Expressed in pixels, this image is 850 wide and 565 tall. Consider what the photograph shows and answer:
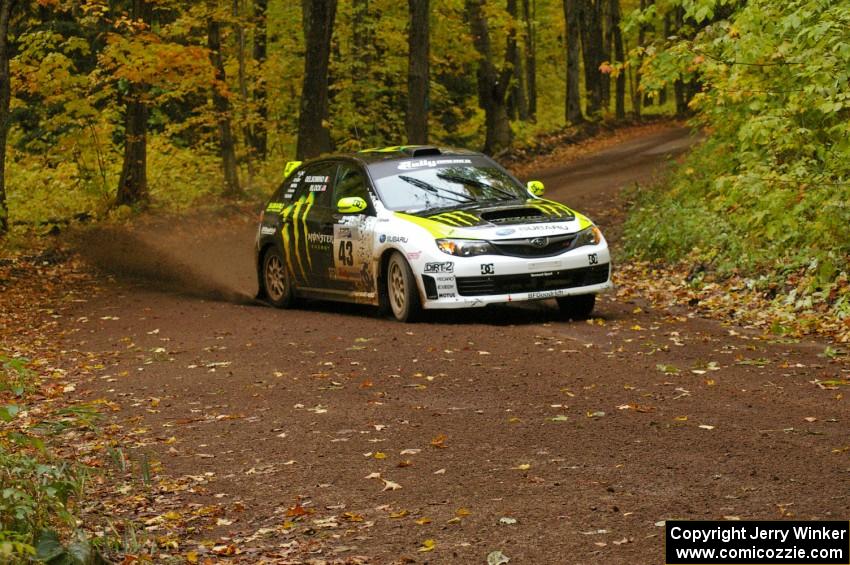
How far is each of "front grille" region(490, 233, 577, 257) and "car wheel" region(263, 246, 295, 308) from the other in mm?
3718

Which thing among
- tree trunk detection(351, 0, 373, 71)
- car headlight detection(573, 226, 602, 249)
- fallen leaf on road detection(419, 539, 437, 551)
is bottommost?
fallen leaf on road detection(419, 539, 437, 551)

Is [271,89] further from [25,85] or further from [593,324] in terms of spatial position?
[593,324]

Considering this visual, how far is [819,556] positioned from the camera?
477cm

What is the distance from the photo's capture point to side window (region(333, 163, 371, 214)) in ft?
43.9

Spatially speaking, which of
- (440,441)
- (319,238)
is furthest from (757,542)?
(319,238)

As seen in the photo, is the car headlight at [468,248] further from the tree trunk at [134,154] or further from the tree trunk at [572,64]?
the tree trunk at [572,64]

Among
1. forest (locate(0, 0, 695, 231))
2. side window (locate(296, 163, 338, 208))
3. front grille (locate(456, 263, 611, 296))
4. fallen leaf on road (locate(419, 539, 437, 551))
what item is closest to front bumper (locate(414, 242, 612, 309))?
front grille (locate(456, 263, 611, 296))

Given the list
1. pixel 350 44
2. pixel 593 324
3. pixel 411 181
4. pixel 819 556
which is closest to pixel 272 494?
pixel 819 556

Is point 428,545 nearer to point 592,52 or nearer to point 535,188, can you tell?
point 535,188

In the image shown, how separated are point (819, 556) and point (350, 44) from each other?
3413 cm

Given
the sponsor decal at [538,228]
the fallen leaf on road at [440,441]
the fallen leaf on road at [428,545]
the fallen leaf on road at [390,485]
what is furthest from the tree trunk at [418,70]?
the fallen leaf on road at [428,545]

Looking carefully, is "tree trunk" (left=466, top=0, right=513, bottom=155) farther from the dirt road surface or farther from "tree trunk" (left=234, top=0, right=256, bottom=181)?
the dirt road surface

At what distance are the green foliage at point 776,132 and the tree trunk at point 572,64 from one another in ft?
74.4

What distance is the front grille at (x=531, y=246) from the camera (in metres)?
11.8
